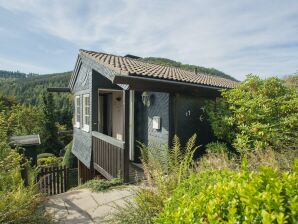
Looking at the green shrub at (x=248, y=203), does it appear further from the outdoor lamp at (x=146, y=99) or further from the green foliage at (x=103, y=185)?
the outdoor lamp at (x=146, y=99)

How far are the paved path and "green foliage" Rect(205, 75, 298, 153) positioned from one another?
3.74 meters

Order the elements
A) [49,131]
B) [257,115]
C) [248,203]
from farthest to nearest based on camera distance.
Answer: [49,131], [257,115], [248,203]

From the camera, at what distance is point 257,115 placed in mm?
7152

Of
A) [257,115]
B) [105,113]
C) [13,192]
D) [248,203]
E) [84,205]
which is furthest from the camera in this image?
[105,113]

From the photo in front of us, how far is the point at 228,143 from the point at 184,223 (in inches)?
264

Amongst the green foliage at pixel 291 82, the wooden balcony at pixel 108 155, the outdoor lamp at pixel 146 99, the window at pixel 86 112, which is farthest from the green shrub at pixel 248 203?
the window at pixel 86 112

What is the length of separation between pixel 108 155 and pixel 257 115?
487 centimetres

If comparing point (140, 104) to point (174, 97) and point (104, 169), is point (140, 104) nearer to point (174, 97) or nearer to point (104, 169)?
point (174, 97)

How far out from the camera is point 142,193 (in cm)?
414

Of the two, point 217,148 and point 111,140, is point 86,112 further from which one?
point 217,148

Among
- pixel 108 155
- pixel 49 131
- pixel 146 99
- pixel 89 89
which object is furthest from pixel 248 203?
pixel 49 131

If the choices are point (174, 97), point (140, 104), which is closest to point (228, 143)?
point (174, 97)

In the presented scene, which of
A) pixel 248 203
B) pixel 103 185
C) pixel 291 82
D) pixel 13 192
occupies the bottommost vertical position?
pixel 103 185

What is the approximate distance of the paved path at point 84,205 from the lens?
505cm
